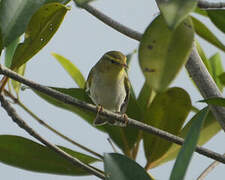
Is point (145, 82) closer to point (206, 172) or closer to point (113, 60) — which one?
point (206, 172)

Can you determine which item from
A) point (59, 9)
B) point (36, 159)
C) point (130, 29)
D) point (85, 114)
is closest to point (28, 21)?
point (59, 9)

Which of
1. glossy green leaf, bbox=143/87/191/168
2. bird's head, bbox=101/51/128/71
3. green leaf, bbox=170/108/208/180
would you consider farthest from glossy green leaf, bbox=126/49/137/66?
green leaf, bbox=170/108/208/180

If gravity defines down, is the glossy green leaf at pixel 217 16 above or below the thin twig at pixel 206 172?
above

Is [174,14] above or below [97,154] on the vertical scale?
above

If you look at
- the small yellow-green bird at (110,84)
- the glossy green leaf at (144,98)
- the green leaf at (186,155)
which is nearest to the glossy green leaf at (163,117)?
the glossy green leaf at (144,98)

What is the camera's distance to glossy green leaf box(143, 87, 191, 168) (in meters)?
2.04

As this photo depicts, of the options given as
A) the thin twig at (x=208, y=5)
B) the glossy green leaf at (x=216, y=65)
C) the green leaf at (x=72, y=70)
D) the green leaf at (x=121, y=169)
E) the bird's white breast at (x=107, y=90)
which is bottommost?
the green leaf at (x=121, y=169)

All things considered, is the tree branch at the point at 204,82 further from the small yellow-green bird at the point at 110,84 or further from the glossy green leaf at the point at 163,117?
the small yellow-green bird at the point at 110,84

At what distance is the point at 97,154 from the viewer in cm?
199

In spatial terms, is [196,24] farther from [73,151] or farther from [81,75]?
[81,75]

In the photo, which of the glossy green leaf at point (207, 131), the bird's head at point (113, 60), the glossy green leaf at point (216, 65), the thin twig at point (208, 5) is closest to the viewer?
the thin twig at point (208, 5)

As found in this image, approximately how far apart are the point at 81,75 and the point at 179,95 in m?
0.74

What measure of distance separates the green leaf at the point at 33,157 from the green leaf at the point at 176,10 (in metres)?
1.09

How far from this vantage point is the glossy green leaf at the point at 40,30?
162 cm
